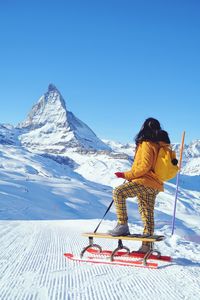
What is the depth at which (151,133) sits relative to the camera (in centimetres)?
717

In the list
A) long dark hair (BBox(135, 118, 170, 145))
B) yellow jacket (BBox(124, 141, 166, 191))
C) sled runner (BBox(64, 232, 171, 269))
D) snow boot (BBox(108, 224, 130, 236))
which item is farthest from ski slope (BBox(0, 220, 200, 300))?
long dark hair (BBox(135, 118, 170, 145))

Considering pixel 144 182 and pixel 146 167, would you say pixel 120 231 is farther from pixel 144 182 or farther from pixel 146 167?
pixel 146 167

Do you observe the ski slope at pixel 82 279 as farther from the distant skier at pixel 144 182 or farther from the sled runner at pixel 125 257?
the distant skier at pixel 144 182

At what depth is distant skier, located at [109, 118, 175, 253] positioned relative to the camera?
22.9ft

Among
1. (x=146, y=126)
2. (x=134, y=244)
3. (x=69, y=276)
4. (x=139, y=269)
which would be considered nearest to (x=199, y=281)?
(x=139, y=269)

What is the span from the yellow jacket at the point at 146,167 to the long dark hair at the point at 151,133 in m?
0.08

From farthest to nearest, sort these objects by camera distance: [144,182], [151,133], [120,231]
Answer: [151,133]
[144,182]
[120,231]

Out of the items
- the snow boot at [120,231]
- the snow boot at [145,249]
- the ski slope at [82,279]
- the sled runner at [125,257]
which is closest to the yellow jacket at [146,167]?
the snow boot at [120,231]

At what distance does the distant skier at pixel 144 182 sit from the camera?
6.98 metres

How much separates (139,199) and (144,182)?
38 cm

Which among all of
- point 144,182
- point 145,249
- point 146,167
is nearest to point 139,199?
point 144,182

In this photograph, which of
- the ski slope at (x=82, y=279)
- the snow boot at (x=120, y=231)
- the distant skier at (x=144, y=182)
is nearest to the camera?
the ski slope at (x=82, y=279)

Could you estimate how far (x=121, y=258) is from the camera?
22.7 feet

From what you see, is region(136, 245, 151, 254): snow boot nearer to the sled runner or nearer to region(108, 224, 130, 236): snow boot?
the sled runner
